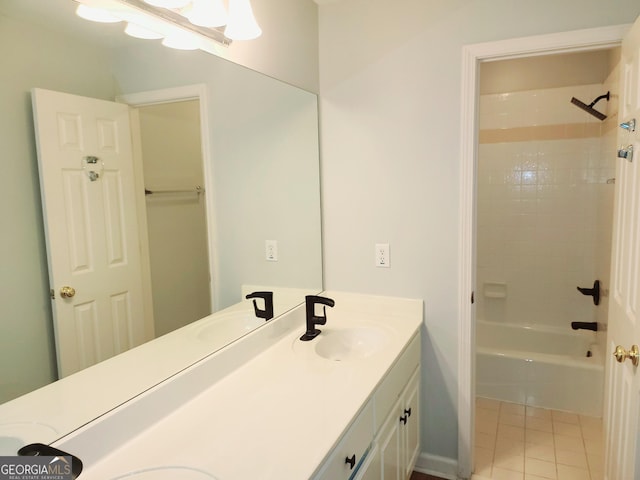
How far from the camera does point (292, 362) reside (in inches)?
64.6

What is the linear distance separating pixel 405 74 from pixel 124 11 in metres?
1.28

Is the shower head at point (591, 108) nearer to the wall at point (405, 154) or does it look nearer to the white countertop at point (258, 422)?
the wall at point (405, 154)

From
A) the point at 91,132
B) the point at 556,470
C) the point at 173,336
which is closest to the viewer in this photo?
the point at 91,132

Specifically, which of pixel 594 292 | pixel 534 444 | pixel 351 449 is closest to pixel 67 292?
pixel 351 449

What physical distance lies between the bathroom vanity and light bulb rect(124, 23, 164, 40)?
1.00 m

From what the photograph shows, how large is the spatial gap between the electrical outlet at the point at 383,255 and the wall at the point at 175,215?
3.09 feet

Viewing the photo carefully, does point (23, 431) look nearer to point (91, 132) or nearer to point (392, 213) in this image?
point (91, 132)

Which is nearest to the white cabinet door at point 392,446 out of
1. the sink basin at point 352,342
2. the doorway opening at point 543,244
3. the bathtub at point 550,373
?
the sink basin at point 352,342

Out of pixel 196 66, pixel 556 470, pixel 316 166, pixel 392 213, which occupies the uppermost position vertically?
pixel 196 66

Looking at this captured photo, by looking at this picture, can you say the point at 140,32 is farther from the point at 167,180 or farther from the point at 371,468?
the point at 371,468

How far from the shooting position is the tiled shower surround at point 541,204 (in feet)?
10.3

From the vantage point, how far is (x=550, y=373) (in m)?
2.79

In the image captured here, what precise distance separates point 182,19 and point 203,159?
0.44 m

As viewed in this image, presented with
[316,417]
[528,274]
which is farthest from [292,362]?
[528,274]
